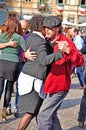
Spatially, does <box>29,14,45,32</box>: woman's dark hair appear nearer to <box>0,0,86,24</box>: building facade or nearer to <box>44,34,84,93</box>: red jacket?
<box>44,34,84,93</box>: red jacket

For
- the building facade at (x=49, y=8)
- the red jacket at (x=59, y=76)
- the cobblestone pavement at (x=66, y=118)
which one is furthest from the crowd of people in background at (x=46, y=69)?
the building facade at (x=49, y=8)

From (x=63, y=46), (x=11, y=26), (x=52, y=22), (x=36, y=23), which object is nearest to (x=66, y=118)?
(x=11, y=26)

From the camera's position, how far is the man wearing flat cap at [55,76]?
4148 mm

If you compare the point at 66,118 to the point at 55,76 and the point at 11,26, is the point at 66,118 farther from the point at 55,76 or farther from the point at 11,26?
the point at 55,76

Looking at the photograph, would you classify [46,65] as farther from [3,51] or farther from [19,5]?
[19,5]

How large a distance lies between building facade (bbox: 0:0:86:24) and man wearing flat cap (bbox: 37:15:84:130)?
41373 millimetres

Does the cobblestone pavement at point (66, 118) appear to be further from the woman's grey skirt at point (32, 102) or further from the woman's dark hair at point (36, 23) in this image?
the woman's dark hair at point (36, 23)

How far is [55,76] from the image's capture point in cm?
425

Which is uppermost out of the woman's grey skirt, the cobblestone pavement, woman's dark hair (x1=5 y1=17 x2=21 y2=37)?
woman's dark hair (x1=5 y1=17 x2=21 y2=37)

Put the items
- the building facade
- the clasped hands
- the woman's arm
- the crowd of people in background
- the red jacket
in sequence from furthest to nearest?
the building facade, the woman's arm, the red jacket, the crowd of people in background, the clasped hands

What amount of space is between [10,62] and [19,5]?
4103 centimetres

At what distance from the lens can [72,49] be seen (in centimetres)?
405

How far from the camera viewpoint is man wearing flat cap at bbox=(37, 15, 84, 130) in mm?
4148

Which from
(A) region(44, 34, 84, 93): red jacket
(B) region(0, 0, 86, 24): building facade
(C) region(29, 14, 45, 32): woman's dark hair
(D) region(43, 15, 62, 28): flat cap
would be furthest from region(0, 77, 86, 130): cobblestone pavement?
(B) region(0, 0, 86, 24): building facade
